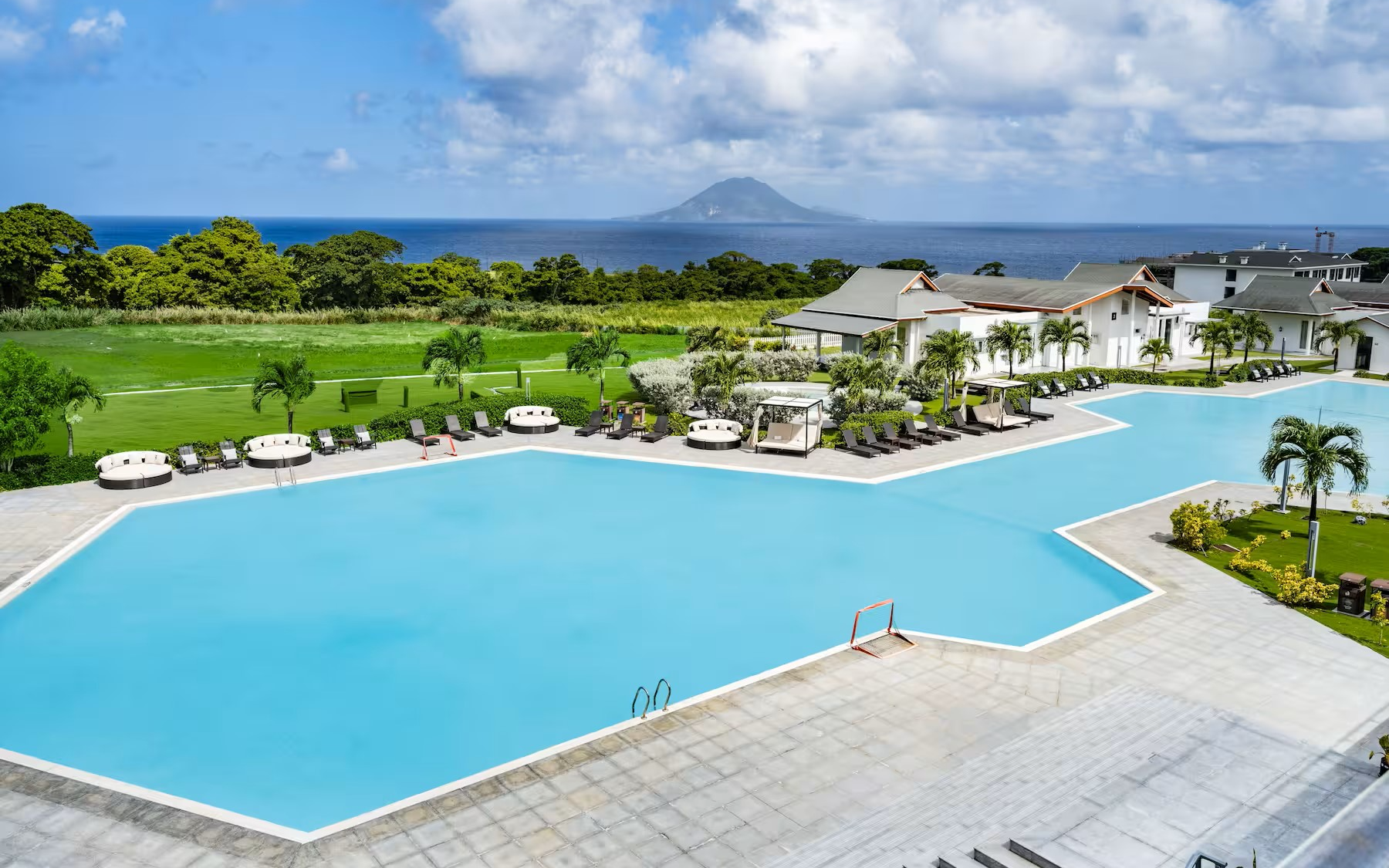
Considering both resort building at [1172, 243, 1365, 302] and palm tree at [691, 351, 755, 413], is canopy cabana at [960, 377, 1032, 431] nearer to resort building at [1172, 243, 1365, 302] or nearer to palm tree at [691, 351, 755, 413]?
palm tree at [691, 351, 755, 413]

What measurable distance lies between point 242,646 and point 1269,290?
162ft

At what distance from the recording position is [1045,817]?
A: 7.93 meters

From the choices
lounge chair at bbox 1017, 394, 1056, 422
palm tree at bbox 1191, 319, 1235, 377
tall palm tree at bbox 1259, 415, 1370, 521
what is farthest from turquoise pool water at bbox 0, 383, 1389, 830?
palm tree at bbox 1191, 319, 1235, 377

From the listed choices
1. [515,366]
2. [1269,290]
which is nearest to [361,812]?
[515,366]

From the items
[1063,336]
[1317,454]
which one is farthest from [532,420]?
[1063,336]

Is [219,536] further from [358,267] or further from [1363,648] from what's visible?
[358,267]

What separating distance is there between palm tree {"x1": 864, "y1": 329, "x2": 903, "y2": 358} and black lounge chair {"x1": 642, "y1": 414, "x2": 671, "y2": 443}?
9262 millimetres

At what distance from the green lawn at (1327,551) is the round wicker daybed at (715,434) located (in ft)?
36.6

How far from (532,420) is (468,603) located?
11280mm

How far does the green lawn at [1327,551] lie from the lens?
12.9 metres

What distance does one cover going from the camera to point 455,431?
968 inches

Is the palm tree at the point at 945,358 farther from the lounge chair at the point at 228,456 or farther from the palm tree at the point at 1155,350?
the lounge chair at the point at 228,456

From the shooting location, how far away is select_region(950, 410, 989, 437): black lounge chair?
26047 mm

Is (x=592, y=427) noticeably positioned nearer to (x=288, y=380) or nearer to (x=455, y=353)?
(x=455, y=353)
